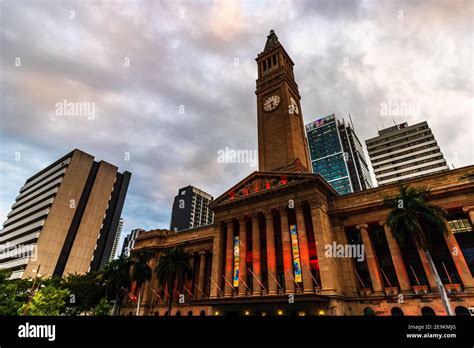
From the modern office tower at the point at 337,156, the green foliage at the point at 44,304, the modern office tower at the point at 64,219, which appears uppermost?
the modern office tower at the point at 337,156

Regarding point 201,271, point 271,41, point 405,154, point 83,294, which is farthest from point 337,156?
point 83,294

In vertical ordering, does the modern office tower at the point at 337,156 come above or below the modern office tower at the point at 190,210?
above

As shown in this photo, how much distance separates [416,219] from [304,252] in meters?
13.3

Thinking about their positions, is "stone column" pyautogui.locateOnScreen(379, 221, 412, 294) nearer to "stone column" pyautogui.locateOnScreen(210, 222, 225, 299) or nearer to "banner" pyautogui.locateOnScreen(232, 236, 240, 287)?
"banner" pyautogui.locateOnScreen(232, 236, 240, 287)

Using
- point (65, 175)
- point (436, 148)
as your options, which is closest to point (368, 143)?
point (436, 148)

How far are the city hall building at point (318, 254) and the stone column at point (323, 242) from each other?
12cm

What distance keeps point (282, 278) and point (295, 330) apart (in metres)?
34.3

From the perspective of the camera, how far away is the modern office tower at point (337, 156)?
14162 cm

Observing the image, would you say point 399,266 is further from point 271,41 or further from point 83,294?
point 271,41

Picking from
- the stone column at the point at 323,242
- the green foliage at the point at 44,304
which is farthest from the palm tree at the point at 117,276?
the stone column at the point at 323,242

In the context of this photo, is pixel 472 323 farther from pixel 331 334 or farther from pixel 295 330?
pixel 295 330

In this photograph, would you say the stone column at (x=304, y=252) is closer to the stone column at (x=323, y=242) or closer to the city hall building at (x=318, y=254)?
the city hall building at (x=318, y=254)

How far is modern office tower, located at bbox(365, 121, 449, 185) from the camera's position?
103 metres

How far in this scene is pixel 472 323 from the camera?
5637mm
